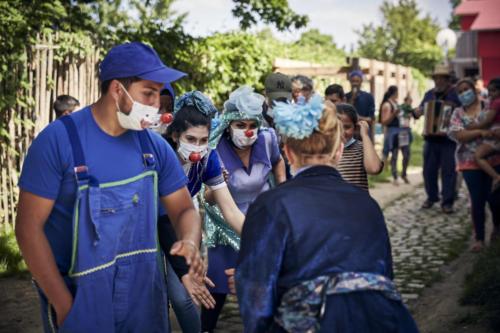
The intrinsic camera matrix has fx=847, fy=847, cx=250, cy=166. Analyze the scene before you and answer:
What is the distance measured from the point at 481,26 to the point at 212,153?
27.0 m

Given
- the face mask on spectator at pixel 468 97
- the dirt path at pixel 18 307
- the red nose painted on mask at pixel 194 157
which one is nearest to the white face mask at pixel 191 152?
the red nose painted on mask at pixel 194 157

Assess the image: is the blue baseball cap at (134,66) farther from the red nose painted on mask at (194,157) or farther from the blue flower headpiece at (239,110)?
the blue flower headpiece at (239,110)

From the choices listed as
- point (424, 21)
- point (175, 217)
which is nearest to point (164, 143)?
point (175, 217)

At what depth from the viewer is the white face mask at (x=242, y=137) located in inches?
233

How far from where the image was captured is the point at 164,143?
390cm

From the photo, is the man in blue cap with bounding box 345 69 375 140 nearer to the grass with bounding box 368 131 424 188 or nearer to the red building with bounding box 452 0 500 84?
the grass with bounding box 368 131 424 188

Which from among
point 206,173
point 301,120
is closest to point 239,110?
point 206,173

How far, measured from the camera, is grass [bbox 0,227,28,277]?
8.20 metres

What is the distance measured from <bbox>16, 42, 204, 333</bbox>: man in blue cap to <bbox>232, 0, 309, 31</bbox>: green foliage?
359 inches

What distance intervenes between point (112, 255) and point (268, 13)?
9.67 metres

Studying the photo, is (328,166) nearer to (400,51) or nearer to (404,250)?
(404,250)

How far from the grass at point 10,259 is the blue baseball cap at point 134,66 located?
5009 mm

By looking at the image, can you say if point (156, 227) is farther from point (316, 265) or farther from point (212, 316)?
point (212, 316)

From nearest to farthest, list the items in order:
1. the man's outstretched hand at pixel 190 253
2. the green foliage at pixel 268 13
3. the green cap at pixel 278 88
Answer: the man's outstretched hand at pixel 190 253 < the green cap at pixel 278 88 < the green foliage at pixel 268 13
